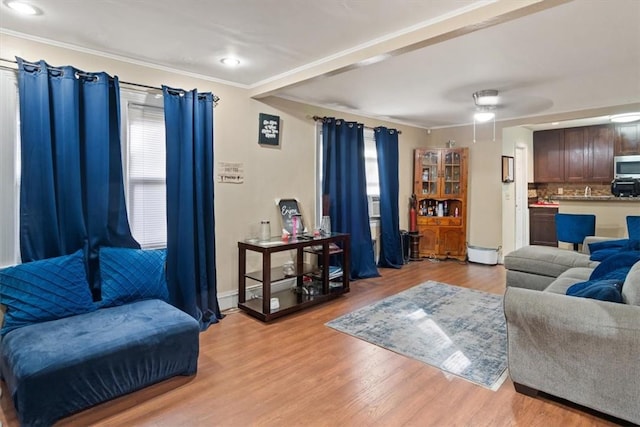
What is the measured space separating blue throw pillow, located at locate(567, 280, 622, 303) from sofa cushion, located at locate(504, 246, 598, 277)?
1.53 metres

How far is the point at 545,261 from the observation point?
155 inches

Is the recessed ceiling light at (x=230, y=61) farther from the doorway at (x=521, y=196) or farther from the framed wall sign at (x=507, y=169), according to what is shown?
the doorway at (x=521, y=196)

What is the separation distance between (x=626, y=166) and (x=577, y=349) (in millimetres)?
5838

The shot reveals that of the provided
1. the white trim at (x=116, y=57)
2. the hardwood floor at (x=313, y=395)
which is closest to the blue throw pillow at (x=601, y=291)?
the hardwood floor at (x=313, y=395)

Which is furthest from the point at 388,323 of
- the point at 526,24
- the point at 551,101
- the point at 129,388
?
the point at 551,101

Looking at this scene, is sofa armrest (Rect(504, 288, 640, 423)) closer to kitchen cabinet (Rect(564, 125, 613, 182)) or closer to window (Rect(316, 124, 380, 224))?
window (Rect(316, 124, 380, 224))

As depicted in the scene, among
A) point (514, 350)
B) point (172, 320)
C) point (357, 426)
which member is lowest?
point (357, 426)

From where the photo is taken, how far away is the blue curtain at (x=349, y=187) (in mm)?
4809

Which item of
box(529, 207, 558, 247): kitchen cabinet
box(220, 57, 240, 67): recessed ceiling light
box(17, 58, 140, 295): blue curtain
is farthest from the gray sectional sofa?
box(529, 207, 558, 247): kitchen cabinet

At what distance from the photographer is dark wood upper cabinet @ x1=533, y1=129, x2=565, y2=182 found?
6900 millimetres

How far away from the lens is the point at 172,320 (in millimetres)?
2492

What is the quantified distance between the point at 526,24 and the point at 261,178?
9.17 feet

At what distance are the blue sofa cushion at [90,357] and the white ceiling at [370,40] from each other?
78.9 inches

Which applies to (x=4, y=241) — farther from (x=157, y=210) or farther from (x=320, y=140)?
(x=320, y=140)
